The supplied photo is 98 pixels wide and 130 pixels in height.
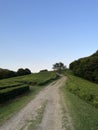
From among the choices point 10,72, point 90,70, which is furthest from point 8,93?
point 10,72

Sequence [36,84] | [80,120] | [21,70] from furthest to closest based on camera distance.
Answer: [21,70]
[36,84]
[80,120]

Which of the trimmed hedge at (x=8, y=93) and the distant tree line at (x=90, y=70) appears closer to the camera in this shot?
the trimmed hedge at (x=8, y=93)

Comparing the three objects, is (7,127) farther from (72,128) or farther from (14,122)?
(72,128)

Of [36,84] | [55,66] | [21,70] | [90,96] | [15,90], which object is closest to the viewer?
[90,96]

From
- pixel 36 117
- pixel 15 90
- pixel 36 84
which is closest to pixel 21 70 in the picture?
pixel 36 84

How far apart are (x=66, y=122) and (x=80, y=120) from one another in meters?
1.10

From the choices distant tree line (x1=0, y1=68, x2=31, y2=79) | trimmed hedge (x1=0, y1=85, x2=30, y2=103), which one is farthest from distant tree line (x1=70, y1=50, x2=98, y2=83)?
trimmed hedge (x1=0, y1=85, x2=30, y2=103)

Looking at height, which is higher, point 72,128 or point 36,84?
point 36,84

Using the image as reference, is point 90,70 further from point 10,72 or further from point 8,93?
point 8,93

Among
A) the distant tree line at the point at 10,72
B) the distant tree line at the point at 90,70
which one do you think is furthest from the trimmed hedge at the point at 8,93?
the distant tree line at the point at 10,72

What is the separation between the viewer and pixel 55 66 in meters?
141

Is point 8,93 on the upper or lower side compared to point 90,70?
lower

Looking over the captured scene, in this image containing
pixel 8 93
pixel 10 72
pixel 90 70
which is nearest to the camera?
pixel 8 93

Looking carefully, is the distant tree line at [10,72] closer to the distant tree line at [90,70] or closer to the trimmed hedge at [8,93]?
the distant tree line at [90,70]
